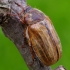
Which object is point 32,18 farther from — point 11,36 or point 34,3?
point 34,3

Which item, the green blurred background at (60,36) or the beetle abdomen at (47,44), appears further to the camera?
the green blurred background at (60,36)

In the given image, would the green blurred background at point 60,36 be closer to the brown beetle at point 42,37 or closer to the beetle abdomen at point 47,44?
the brown beetle at point 42,37

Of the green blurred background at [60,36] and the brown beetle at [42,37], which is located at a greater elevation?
the brown beetle at [42,37]

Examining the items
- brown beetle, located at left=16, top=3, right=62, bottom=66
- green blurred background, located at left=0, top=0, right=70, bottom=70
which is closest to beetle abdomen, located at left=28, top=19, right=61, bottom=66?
brown beetle, located at left=16, top=3, right=62, bottom=66

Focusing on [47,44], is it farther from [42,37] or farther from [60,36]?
[60,36]

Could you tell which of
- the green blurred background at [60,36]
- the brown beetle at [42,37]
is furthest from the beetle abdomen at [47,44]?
→ the green blurred background at [60,36]

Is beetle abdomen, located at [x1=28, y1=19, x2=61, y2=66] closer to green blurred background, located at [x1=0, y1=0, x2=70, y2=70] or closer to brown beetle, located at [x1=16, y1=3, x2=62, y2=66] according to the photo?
brown beetle, located at [x1=16, y1=3, x2=62, y2=66]
